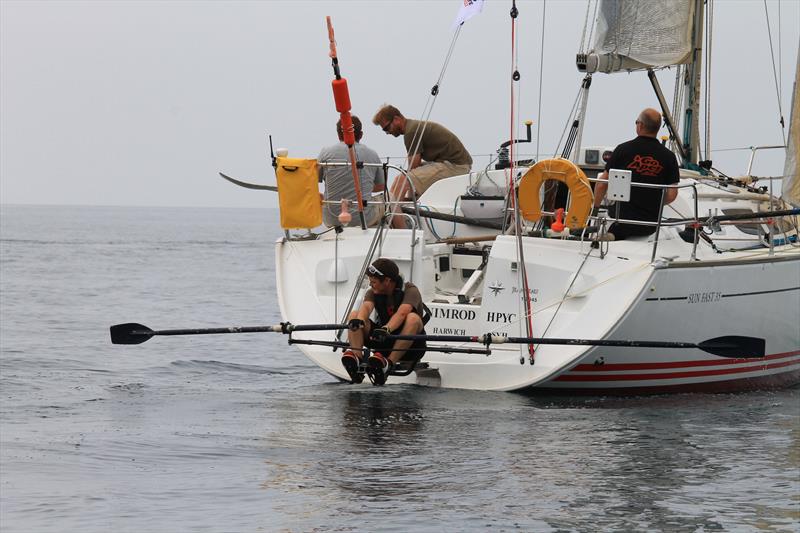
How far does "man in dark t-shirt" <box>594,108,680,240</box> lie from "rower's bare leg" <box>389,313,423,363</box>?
2.08m

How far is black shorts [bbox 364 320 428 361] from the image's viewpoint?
10.4 m

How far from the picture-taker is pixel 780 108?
15930mm

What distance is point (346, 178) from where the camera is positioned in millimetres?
11922

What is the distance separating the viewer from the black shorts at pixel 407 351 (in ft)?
34.1

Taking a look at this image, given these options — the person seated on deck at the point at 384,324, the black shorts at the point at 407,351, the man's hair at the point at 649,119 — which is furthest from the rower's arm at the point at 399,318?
the man's hair at the point at 649,119

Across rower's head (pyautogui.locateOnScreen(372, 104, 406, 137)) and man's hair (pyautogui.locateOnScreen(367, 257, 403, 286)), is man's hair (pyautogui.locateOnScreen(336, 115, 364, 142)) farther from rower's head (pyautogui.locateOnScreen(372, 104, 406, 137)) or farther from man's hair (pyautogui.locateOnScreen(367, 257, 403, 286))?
man's hair (pyautogui.locateOnScreen(367, 257, 403, 286))

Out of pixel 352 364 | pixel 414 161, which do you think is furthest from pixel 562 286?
pixel 414 161

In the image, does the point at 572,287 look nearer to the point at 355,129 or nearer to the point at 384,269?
the point at 384,269

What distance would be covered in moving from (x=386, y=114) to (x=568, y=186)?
3039 millimetres

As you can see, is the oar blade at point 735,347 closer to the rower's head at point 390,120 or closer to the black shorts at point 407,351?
the black shorts at point 407,351

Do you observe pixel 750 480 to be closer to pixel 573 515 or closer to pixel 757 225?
pixel 573 515

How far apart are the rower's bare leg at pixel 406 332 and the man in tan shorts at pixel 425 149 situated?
3.13 metres

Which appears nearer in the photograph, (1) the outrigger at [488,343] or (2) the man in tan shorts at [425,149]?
(1) the outrigger at [488,343]

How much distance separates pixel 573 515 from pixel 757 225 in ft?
21.3
